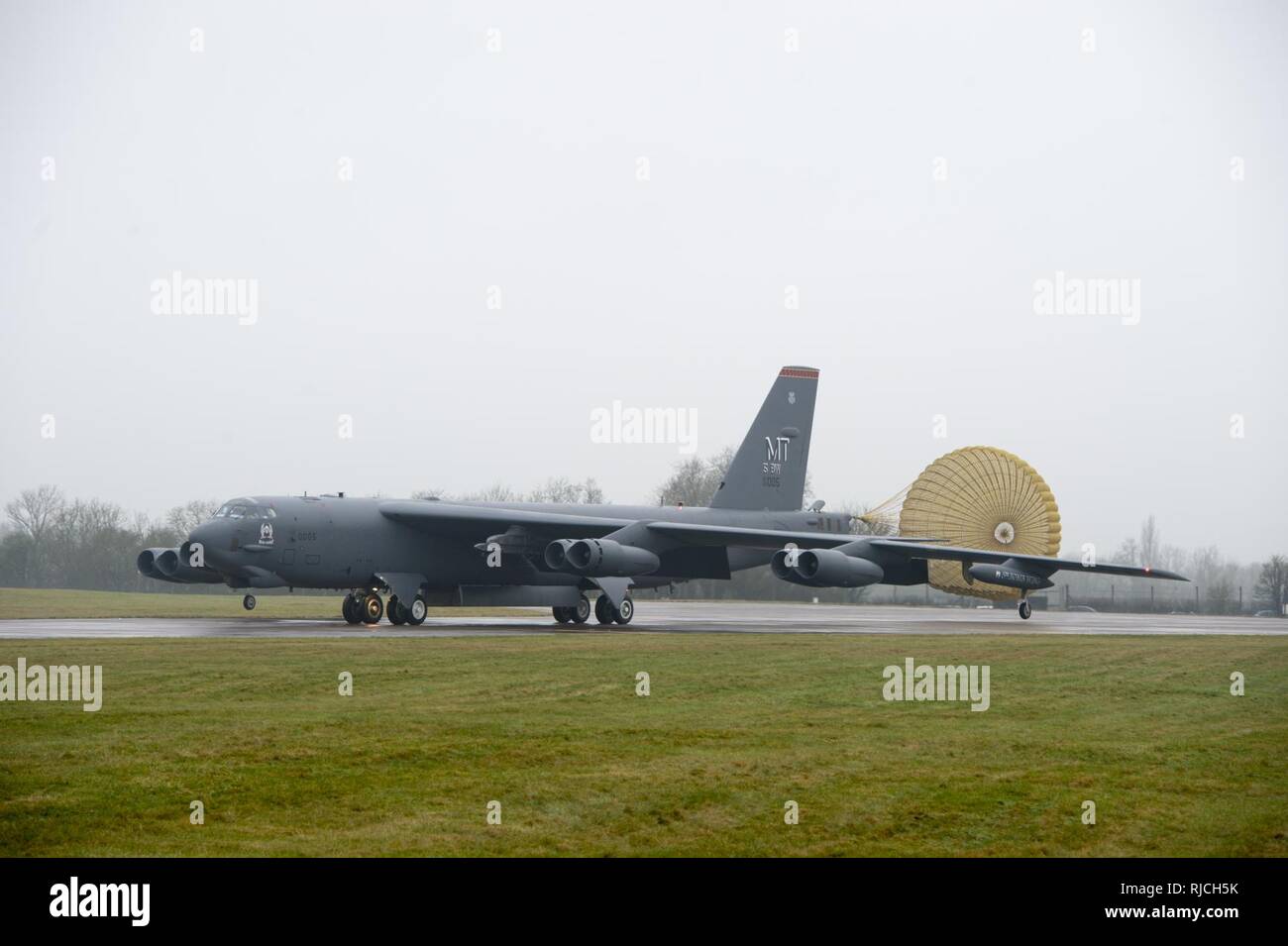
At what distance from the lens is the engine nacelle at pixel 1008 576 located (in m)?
44.2

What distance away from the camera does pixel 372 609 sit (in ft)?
115

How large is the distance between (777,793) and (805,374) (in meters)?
34.1

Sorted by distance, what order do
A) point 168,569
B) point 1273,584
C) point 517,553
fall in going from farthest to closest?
point 1273,584 → point 517,553 → point 168,569

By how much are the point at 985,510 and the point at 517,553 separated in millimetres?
21536

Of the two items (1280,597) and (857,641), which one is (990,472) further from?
(1280,597)

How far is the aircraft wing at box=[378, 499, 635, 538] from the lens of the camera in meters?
35.2

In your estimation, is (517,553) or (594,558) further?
(517,553)

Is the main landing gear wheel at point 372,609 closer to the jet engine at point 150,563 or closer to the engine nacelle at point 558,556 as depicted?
the engine nacelle at point 558,556

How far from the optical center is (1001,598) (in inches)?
1966

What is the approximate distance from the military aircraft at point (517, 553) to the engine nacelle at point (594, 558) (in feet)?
0.12

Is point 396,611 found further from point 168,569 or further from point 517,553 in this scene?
point 168,569

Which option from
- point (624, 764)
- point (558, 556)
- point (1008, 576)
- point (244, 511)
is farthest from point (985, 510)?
point (624, 764)

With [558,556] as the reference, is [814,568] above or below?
below
